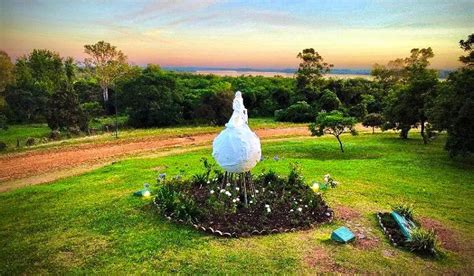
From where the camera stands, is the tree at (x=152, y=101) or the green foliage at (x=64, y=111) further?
the tree at (x=152, y=101)

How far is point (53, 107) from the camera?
79.8 ft

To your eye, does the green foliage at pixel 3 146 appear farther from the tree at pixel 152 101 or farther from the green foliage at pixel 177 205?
the green foliage at pixel 177 205

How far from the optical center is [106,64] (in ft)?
106

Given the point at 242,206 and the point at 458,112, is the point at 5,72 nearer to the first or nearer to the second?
the point at 242,206

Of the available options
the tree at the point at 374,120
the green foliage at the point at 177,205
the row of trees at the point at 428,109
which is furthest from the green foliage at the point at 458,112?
the green foliage at the point at 177,205

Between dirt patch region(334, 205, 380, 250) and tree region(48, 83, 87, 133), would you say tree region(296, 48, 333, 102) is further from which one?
dirt patch region(334, 205, 380, 250)

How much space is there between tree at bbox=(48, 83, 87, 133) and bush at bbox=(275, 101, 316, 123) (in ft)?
54.3

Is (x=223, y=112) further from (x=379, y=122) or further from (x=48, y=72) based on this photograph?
(x=48, y=72)

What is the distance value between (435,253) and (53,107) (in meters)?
22.8

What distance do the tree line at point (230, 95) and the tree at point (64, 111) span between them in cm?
6

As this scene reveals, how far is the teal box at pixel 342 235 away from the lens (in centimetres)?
761

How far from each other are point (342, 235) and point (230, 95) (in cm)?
2417

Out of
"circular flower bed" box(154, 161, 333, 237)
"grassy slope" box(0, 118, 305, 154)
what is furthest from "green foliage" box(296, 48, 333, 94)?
"circular flower bed" box(154, 161, 333, 237)

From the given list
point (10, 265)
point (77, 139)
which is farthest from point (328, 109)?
point (10, 265)
